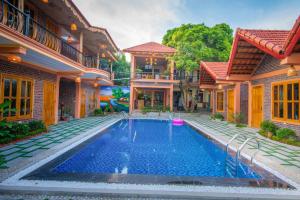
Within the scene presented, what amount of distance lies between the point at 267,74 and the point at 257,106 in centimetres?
213

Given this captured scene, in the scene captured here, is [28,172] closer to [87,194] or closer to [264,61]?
[87,194]

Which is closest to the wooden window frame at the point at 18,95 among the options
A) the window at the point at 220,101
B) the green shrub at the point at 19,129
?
the green shrub at the point at 19,129

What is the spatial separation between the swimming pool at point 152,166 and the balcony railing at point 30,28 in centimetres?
439

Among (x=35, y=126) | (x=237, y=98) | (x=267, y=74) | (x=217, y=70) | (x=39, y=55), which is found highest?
(x=217, y=70)

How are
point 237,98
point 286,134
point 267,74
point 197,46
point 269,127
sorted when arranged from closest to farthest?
point 286,134 → point 269,127 → point 267,74 → point 237,98 → point 197,46

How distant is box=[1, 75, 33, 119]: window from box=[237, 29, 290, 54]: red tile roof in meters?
9.46

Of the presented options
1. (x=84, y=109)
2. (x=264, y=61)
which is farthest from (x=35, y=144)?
(x=264, y=61)

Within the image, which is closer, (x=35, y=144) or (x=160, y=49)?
(x=35, y=144)

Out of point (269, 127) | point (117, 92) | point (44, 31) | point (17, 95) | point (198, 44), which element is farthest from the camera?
point (117, 92)

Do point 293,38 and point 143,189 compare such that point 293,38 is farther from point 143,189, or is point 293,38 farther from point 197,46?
point 197,46

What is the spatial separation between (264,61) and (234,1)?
9030mm

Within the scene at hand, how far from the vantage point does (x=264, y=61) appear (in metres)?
10.1

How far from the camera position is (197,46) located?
1869 cm

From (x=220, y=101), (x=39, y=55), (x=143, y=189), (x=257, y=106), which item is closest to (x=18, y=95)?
(x=39, y=55)
